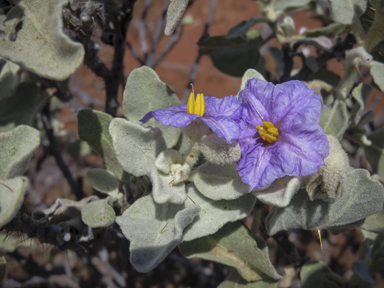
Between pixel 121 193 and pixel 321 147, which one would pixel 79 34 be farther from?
pixel 321 147

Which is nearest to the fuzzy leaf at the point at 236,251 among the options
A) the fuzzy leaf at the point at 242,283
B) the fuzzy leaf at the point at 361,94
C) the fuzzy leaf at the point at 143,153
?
the fuzzy leaf at the point at 242,283

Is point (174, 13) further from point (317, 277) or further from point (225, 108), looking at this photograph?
point (317, 277)

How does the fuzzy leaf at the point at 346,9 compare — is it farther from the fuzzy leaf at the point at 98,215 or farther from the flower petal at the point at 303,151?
the fuzzy leaf at the point at 98,215

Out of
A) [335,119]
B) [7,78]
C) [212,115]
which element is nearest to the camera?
[212,115]

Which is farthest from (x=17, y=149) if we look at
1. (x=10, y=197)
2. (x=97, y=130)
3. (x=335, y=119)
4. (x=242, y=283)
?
(x=335, y=119)

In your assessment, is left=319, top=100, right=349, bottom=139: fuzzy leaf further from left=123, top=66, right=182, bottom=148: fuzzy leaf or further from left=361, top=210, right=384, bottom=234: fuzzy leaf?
left=123, top=66, right=182, bottom=148: fuzzy leaf
